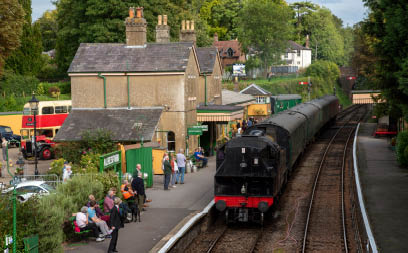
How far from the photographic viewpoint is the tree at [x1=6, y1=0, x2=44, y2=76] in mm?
56156

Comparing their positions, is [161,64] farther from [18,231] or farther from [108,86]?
[18,231]

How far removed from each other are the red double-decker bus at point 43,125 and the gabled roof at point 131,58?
27.8ft

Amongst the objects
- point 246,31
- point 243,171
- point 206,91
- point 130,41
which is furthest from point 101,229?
point 246,31

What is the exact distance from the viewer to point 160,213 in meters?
18.8

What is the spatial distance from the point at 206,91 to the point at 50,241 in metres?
23.6

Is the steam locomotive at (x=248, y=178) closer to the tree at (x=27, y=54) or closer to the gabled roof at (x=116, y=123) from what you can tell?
the gabled roof at (x=116, y=123)

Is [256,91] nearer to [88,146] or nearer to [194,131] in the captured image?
[194,131]

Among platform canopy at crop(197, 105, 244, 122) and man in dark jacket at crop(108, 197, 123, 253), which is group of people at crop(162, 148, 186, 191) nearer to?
platform canopy at crop(197, 105, 244, 122)

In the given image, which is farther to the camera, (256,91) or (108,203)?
(256,91)

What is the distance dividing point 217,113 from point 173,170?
9.13m

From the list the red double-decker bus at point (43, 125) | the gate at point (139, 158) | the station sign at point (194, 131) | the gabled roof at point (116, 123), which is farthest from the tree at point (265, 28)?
the gate at point (139, 158)

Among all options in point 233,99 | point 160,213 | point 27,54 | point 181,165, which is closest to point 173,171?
point 181,165

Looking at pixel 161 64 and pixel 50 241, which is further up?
pixel 161 64

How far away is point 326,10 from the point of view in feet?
396
